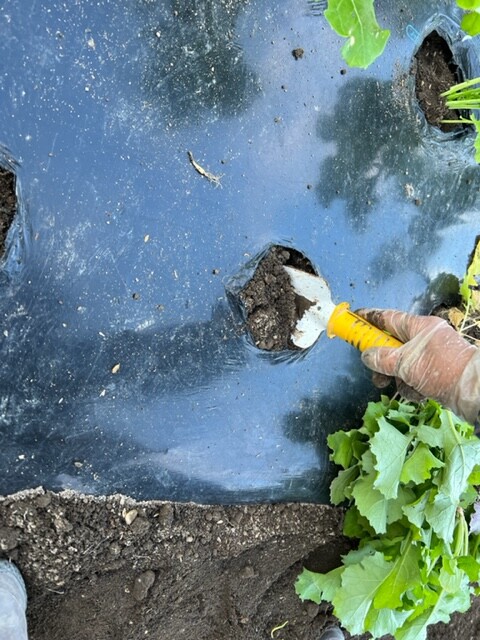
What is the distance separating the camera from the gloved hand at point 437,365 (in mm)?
1290

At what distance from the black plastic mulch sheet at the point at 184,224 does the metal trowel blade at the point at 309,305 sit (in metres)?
0.06

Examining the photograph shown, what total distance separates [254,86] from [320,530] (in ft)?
3.99

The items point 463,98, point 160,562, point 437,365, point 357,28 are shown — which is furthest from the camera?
point 463,98

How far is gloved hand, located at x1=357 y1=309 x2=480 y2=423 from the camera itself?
1290mm

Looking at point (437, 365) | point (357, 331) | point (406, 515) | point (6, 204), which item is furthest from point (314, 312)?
point (6, 204)

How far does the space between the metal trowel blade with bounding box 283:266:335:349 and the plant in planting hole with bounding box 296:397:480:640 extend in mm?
265

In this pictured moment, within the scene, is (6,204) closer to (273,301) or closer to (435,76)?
(273,301)

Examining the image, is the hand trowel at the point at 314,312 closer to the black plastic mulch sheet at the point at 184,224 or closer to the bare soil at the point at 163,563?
the black plastic mulch sheet at the point at 184,224

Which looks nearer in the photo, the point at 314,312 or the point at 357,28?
the point at 357,28

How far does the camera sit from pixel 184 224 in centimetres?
133

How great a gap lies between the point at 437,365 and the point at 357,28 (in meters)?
0.72

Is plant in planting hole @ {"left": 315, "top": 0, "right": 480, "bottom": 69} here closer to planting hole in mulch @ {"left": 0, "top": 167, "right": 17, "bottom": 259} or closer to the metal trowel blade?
the metal trowel blade

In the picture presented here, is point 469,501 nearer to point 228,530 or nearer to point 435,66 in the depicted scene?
point 228,530

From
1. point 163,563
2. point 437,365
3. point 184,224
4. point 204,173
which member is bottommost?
point 163,563
